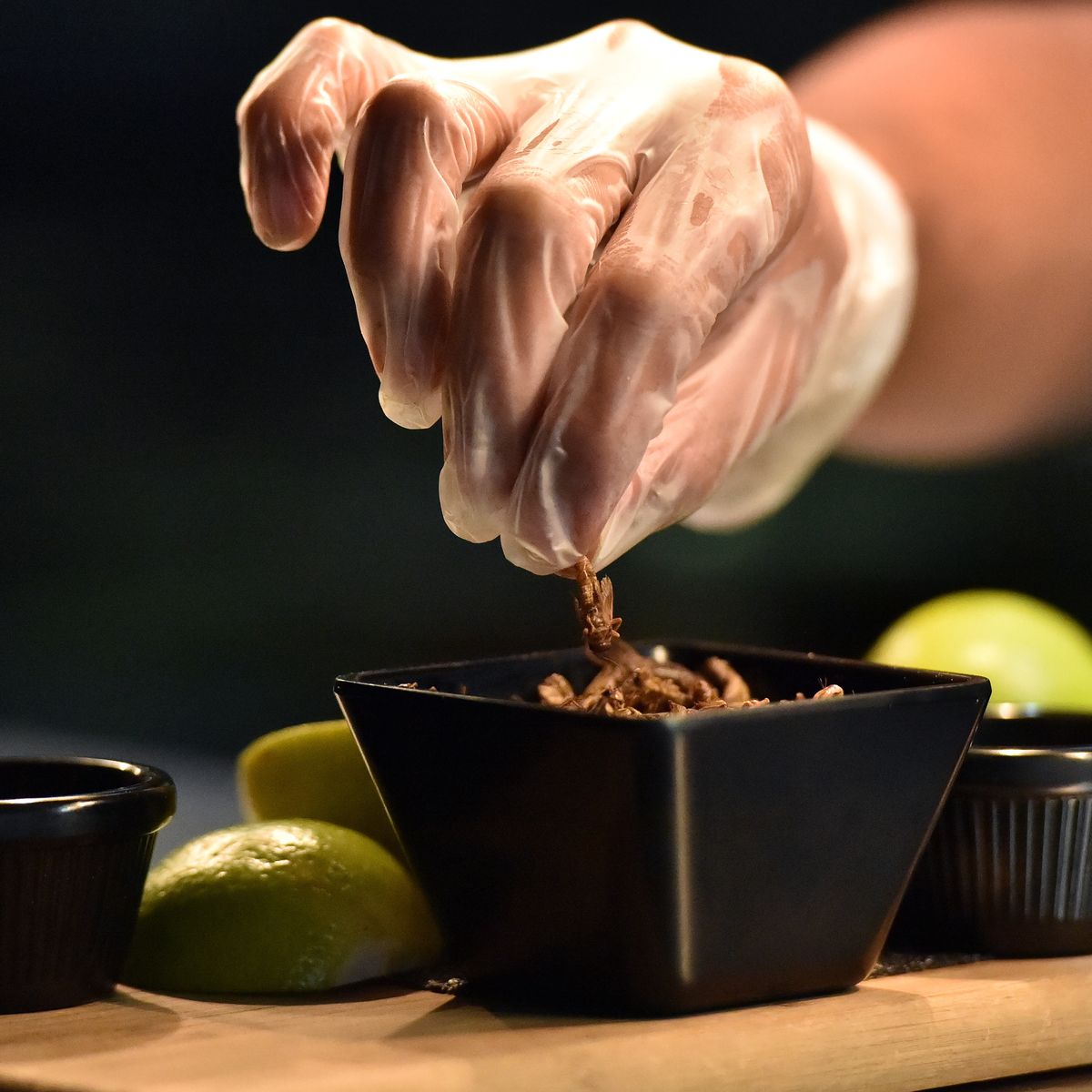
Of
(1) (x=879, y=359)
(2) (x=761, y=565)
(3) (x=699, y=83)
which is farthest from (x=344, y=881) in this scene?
(2) (x=761, y=565)

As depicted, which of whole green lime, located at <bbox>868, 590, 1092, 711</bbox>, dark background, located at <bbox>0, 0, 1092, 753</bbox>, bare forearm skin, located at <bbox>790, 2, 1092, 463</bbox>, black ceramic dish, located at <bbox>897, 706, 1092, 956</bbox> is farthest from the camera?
dark background, located at <bbox>0, 0, 1092, 753</bbox>

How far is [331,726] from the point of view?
23.7 inches

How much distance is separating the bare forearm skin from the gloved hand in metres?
0.49

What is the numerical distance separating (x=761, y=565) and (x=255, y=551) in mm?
645

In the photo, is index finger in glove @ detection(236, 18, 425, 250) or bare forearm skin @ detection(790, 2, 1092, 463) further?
bare forearm skin @ detection(790, 2, 1092, 463)

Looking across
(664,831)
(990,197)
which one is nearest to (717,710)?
(664,831)

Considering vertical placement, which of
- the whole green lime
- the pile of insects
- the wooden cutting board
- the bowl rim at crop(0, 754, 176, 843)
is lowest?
the wooden cutting board

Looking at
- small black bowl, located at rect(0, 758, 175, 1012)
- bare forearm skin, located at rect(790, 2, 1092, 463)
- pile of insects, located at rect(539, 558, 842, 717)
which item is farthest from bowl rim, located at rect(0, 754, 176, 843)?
bare forearm skin, located at rect(790, 2, 1092, 463)

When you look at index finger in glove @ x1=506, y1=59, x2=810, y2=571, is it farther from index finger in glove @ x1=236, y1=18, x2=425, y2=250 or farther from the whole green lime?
the whole green lime

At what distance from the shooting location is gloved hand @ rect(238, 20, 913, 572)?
469 millimetres

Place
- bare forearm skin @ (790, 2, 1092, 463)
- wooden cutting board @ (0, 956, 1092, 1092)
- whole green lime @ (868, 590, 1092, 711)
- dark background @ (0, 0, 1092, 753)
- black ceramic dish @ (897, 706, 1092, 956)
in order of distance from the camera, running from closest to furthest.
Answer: wooden cutting board @ (0, 956, 1092, 1092)
black ceramic dish @ (897, 706, 1092, 956)
whole green lime @ (868, 590, 1092, 711)
bare forearm skin @ (790, 2, 1092, 463)
dark background @ (0, 0, 1092, 753)

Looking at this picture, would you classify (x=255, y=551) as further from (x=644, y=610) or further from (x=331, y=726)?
(x=331, y=726)

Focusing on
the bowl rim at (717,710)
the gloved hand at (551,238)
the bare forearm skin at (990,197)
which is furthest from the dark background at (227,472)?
the bowl rim at (717,710)

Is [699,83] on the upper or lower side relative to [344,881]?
upper
